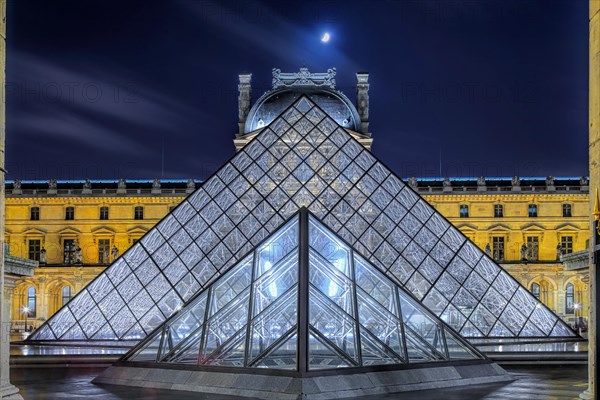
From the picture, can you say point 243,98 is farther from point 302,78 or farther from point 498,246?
point 498,246

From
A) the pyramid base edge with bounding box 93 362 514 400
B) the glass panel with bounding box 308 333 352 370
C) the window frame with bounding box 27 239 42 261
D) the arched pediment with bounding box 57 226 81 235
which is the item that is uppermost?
the arched pediment with bounding box 57 226 81 235

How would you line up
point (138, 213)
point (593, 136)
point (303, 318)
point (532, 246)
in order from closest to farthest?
1. point (593, 136)
2. point (303, 318)
3. point (532, 246)
4. point (138, 213)

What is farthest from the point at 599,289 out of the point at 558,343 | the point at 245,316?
the point at 558,343

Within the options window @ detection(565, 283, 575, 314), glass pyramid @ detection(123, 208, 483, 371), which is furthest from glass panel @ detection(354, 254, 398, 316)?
window @ detection(565, 283, 575, 314)

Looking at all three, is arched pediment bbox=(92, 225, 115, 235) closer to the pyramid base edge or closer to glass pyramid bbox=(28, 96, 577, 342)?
glass pyramid bbox=(28, 96, 577, 342)

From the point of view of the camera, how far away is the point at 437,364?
13078mm

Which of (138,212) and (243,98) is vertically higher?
(243,98)

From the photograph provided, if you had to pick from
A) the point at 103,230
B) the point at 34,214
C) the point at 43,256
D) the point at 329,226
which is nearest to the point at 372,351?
the point at 329,226

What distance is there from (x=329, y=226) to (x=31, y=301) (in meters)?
38.5

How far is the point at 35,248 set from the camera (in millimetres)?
59250

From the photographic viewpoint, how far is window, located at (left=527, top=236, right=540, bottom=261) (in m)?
58.8

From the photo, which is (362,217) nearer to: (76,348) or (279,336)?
(76,348)

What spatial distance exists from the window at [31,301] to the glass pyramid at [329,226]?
115 ft

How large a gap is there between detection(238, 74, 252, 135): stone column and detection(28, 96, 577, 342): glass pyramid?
3676cm
